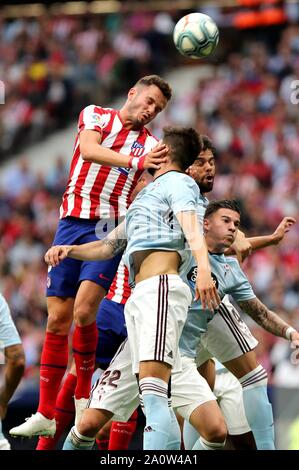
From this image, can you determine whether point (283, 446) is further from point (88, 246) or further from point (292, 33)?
point (292, 33)

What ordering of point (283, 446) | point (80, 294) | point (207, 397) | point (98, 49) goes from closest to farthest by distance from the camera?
point (207, 397) → point (80, 294) → point (283, 446) → point (98, 49)

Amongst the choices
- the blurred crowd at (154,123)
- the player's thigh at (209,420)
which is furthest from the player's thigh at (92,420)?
the blurred crowd at (154,123)

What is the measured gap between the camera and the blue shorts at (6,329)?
8469mm

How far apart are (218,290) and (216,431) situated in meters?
1.07

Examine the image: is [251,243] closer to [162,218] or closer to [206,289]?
[162,218]

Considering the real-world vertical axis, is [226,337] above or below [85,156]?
below

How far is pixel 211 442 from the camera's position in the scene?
24.5ft

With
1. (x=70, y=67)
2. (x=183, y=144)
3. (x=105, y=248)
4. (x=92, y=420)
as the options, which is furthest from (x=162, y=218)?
(x=70, y=67)

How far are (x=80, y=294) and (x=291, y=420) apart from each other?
3.34 m

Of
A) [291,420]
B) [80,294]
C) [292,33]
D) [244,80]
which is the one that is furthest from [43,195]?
[80,294]

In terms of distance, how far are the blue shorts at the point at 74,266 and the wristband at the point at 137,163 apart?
887 mm

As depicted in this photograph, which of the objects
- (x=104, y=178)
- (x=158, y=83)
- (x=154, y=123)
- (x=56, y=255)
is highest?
(x=154, y=123)

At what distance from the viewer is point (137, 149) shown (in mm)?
8422

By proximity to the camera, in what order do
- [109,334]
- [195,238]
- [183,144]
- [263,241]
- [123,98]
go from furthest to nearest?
[123,98] → [109,334] → [263,241] → [183,144] → [195,238]
